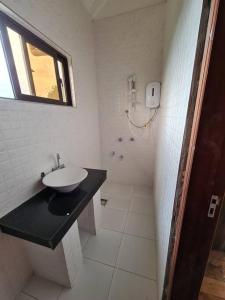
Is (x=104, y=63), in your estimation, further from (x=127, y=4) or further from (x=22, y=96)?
(x=22, y=96)

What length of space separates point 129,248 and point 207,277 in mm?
695

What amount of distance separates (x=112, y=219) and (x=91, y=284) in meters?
0.71

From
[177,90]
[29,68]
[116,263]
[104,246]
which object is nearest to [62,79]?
[29,68]

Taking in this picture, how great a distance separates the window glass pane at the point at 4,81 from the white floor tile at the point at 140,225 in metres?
1.80

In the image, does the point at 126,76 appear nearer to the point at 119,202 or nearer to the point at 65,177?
the point at 65,177

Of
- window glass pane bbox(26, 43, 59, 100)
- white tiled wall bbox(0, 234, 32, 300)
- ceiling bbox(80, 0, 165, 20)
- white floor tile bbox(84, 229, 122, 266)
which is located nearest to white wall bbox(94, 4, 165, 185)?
ceiling bbox(80, 0, 165, 20)

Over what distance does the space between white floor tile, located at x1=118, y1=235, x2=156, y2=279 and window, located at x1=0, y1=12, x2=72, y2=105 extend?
1.72 metres

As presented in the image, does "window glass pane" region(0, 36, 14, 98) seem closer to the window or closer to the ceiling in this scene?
the window

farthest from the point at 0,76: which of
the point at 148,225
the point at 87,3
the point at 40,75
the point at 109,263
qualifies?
the point at 148,225

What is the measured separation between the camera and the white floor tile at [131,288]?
3.55 feet

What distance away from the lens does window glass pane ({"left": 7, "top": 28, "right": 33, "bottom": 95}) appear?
1049 millimetres

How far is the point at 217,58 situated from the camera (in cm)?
43

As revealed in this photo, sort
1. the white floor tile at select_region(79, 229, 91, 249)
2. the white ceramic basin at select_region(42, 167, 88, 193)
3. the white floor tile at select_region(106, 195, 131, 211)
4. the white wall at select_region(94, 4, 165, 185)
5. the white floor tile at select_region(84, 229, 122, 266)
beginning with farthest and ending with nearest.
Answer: the white floor tile at select_region(106, 195, 131, 211) → the white wall at select_region(94, 4, 165, 185) → the white floor tile at select_region(79, 229, 91, 249) → the white floor tile at select_region(84, 229, 122, 266) → the white ceramic basin at select_region(42, 167, 88, 193)

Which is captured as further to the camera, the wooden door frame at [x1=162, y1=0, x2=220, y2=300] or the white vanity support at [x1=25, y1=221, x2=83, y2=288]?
the white vanity support at [x1=25, y1=221, x2=83, y2=288]
